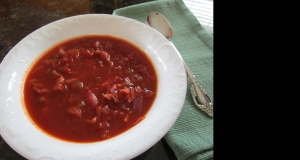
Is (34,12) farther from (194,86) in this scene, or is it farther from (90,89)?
(194,86)

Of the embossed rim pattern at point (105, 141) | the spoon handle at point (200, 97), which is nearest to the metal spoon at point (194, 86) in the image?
the spoon handle at point (200, 97)

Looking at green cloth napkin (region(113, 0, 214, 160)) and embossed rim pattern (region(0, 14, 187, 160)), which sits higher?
embossed rim pattern (region(0, 14, 187, 160))

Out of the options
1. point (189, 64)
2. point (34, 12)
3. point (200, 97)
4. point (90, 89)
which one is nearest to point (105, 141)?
point (90, 89)

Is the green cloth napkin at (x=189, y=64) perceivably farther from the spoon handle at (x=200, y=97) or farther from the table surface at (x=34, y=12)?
the table surface at (x=34, y=12)

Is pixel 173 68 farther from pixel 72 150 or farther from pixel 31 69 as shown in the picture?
pixel 31 69

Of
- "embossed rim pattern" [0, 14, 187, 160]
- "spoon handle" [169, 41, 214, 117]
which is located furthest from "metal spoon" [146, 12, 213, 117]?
"embossed rim pattern" [0, 14, 187, 160]

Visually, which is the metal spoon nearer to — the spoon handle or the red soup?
the spoon handle

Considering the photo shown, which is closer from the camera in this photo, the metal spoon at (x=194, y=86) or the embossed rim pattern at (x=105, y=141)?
the embossed rim pattern at (x=105, y=141)
